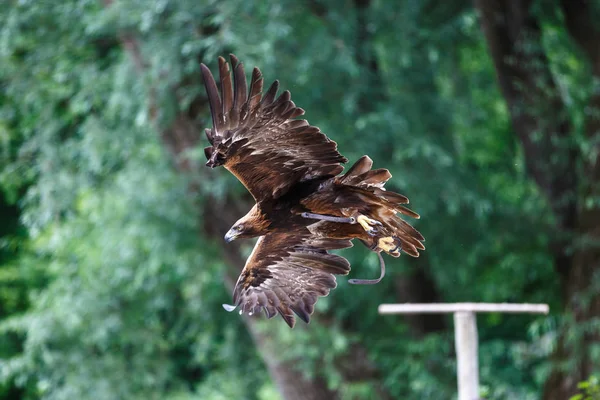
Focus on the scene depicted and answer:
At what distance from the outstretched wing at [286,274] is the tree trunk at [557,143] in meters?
4.54

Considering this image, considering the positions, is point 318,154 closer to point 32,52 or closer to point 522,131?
point 522,131

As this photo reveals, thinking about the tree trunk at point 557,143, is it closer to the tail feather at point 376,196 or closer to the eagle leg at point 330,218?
the tail feather at point 376,196

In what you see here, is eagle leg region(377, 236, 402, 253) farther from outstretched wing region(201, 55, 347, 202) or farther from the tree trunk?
the tree trunk

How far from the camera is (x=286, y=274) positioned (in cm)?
445

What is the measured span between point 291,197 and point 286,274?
588 mm

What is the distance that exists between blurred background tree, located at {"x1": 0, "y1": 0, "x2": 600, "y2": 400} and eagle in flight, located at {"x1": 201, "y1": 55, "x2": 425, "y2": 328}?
13.2 ft

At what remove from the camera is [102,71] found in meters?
10.6

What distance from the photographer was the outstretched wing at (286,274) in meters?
4.35

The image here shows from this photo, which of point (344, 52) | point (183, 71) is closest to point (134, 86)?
point (183, 71)

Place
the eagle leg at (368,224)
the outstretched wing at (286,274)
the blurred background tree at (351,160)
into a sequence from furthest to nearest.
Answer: the blurred background tree at (351,160)
the outstretched wing at (286,274)
the eagle leg at (368,224)

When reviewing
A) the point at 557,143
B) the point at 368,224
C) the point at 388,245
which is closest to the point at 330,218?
the point at 368,224

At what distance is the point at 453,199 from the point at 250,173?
5.00 metres

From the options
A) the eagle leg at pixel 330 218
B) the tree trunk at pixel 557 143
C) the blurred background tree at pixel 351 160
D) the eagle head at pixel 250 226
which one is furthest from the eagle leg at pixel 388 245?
the tree trunk at pixel 557 143

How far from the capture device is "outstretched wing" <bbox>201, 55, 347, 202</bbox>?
3.68 m
